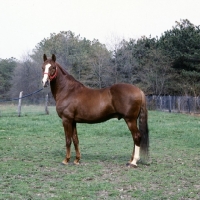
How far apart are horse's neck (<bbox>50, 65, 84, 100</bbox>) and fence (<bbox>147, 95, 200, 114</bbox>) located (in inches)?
809

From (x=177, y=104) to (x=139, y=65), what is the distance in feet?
34.6

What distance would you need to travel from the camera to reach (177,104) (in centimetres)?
2719

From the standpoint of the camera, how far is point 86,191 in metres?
4.55

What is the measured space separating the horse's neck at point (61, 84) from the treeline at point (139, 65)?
24989 millimetres

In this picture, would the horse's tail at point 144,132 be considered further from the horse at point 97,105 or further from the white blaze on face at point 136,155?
the white blaze on face at point 136,155

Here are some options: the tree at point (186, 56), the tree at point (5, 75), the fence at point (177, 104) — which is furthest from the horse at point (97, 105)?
the tree at point (5, 75)

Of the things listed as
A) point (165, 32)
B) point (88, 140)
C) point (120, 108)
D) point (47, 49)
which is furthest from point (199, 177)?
point (47, 49)

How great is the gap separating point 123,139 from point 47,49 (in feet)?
134

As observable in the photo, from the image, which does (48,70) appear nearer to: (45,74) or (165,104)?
(45,74)

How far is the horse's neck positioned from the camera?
7.03 meters

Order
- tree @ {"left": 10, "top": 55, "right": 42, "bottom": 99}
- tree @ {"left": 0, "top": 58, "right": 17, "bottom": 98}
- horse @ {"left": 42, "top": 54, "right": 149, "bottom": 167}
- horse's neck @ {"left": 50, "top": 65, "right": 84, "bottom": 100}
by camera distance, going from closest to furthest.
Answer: horse @ {"left": 42, "top": 54, "right": 149, "bottom": 167} < horse's neck @ {"left": 50, "top": 65, "right": 84, "bottom": 100} < tree @ {"left": 10, "top": 55, "right": 42, "bottom": 99} < tree @ {"left": 0, "top": 58, "right": 17, "bottom": 98}

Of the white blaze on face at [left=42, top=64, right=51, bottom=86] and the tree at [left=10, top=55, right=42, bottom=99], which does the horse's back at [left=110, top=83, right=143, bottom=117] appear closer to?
the white blaze on face at [left=42, top=64, right=51, bottom=86]

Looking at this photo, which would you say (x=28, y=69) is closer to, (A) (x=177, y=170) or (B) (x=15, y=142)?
(B) (x=15, y=142)

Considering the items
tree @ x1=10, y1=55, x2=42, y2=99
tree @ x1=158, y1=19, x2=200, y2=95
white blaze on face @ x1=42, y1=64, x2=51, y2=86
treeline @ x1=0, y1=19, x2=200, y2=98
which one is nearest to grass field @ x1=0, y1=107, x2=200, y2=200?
white blaze on face @ x1=42, y1=64, x2=51, y2=86
